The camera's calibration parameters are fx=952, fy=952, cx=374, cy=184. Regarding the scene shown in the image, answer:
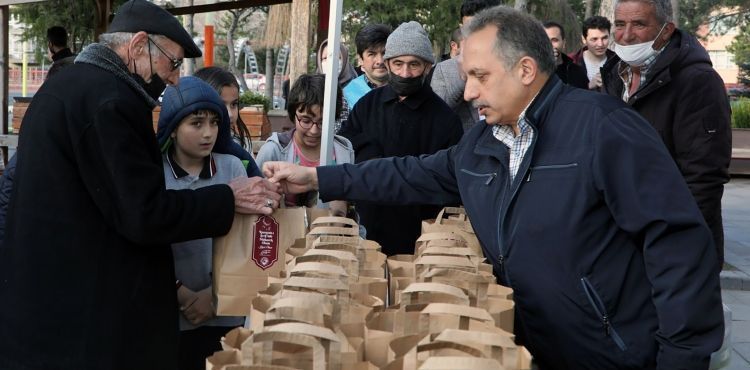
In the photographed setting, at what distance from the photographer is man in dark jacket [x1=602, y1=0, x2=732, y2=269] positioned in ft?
14.4

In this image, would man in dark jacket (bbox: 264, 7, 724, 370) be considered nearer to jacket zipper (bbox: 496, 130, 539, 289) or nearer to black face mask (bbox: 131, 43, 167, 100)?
jacket zipper (bbox: 496, 130, 539, 289)

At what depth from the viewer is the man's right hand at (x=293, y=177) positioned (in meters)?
3.63

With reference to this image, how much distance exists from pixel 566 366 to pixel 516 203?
0.50 metres

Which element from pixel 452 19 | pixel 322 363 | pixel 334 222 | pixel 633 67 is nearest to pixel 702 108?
pixel 633 67

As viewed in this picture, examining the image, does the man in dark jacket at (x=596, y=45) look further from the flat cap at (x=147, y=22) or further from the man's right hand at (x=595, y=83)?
the flat cap at (x=147, y=22)

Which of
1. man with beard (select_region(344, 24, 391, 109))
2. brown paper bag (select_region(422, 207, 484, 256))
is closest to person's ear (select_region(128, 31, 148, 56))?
brown paper bag (select_region(422, 207, 484, 256))

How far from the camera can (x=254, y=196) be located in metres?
3.34

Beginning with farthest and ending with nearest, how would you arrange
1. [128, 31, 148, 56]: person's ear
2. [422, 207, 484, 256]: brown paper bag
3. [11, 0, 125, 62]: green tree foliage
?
1. [11, 0, 125, 62]: green tree foliage
2. [422, 207, 484, 256]: brown paper bag
3. [128, 31, 148, 56]: person's ear

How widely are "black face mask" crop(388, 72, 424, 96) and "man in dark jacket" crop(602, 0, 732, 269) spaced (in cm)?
100

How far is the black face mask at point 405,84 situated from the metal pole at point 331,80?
853mm

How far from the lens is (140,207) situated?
112 inches

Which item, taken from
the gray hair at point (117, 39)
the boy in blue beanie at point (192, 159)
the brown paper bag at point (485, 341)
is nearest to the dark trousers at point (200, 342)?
the boy in blue beanie at point (192, 159)

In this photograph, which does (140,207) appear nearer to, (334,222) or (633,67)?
(334,222)

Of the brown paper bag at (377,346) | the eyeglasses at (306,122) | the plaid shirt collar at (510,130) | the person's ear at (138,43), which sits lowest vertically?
the brown paper bag at (377,346)
